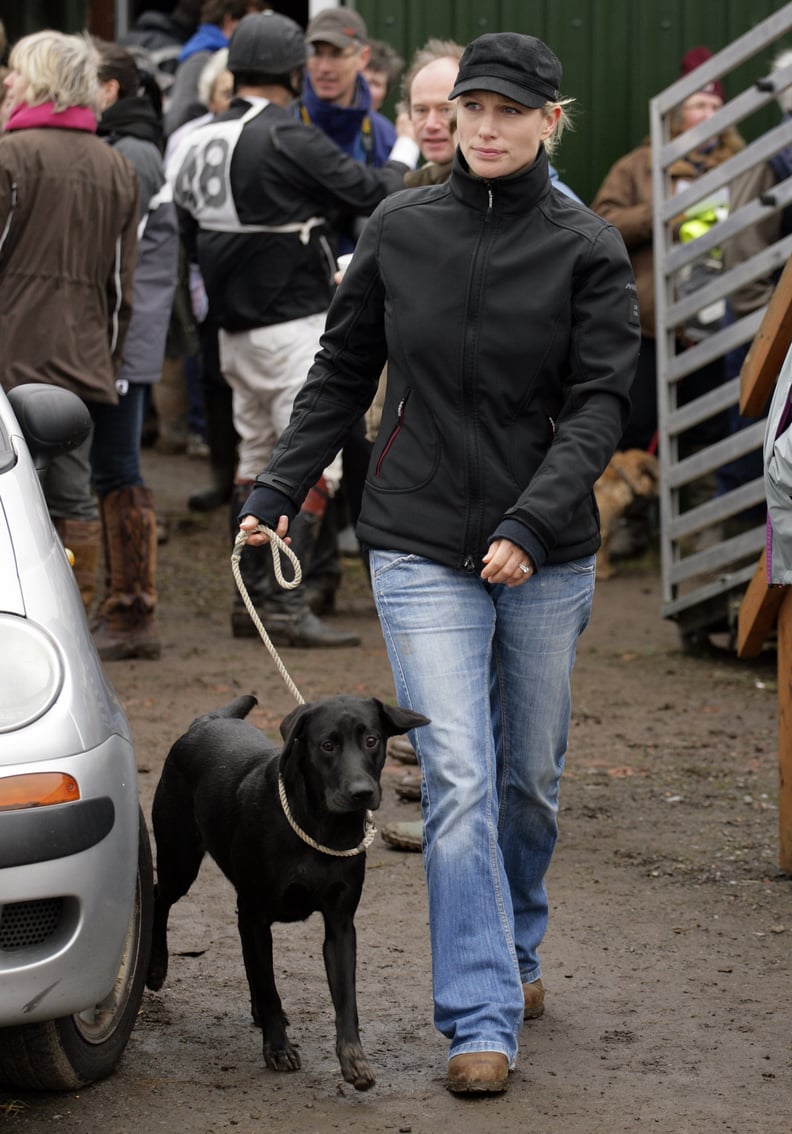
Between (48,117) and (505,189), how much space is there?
12.5ft

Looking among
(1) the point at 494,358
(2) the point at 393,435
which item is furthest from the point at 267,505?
(1) the point at 494,358

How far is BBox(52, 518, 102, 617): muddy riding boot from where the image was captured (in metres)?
7.55

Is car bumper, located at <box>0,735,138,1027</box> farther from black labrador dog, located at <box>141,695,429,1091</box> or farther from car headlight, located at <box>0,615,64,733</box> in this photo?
black labrador dog, located at <box>141,695,429,1091</box>

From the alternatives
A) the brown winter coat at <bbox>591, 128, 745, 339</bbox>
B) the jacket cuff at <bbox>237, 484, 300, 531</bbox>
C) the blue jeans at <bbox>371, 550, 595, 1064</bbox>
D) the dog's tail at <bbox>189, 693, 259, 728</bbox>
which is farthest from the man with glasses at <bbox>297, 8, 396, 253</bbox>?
the blue jeans at <bbox>371, 550, 595, 1064</bbox>

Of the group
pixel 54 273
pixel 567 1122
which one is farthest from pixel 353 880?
pixel 54 273

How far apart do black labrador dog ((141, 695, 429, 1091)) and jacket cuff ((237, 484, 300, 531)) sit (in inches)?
17.3

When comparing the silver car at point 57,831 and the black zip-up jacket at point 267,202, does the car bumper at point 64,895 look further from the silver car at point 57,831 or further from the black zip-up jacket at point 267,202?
the black zip-up jacket at point 267,202

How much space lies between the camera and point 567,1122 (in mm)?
3672

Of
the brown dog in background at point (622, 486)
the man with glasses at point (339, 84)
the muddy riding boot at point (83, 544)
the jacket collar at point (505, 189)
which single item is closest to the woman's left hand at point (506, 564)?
the jacket collar at point (505, 189)

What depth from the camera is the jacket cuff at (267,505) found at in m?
3.98

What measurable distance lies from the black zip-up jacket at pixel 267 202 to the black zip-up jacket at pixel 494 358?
3970 millimetres

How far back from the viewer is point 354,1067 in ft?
12.3

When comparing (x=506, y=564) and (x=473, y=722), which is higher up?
(x=506, y=564)

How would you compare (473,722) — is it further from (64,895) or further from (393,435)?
(64,895)
